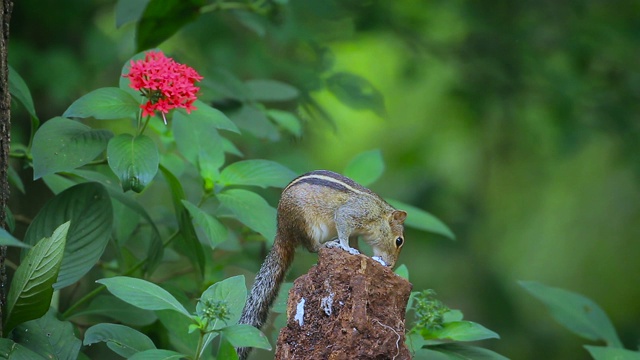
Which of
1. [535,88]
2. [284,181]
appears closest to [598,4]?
[535,88]

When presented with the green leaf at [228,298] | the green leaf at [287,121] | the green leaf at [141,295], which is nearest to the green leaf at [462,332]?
the green leaf at [228,298]

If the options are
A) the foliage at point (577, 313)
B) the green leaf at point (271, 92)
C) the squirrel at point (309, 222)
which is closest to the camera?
the squirrel at point (309, 222)

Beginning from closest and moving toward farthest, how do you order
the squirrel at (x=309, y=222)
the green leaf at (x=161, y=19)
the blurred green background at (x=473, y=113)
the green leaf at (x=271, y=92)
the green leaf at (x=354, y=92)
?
1. the squirrel at (x=309, y=222)
2. the green leaf at (x=161, y=19)
3. the green leaf at (x=271, y=92)
4. the green leaf at (x=354, y=92)
5. the blurred green background at (x=473, y=113)

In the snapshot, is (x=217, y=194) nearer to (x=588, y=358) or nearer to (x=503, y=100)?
(x=503, y=100)

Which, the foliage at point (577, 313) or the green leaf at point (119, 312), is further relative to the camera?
the foliage at point (577, 313)

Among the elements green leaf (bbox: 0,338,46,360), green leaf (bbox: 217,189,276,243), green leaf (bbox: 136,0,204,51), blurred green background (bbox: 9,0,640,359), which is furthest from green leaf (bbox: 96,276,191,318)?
blurred green background (bbox: 9,0,640,359)

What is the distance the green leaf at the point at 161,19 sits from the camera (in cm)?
260

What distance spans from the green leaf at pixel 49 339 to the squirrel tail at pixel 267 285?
0.39m

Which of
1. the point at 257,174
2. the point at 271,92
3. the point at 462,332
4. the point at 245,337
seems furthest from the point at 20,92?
the point at 462,332

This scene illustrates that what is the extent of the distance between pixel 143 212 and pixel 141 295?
64 cm

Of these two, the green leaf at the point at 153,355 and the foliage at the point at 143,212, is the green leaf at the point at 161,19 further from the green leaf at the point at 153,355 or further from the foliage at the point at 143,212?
the green leaf at the point at 153,355

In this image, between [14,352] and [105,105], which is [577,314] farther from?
[14,352]

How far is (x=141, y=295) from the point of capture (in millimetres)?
1644

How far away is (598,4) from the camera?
4738mm
